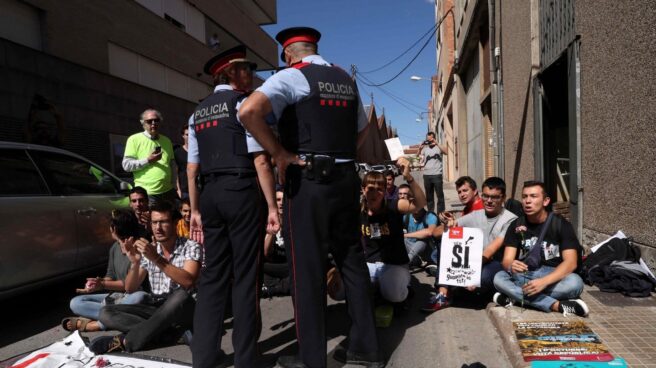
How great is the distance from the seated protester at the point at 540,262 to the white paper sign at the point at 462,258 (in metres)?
0.20

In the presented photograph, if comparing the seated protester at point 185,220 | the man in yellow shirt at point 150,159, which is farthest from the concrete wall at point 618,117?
the man in yellow shirt at point 150,159

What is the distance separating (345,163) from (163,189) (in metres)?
3.55

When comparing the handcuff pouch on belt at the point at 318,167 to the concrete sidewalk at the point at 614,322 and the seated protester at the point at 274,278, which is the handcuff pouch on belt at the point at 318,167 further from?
the seated protester at the point at 274,278

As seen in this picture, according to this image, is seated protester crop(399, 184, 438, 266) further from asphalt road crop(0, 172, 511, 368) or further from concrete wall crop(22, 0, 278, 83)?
concrete wall crop(22, 0, 278, 83)

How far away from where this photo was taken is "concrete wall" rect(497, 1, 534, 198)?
7.93 meters

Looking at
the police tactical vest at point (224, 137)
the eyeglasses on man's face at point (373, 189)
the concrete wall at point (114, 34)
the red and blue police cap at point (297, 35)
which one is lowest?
the eyeglasses on man's face at point (373, 189)

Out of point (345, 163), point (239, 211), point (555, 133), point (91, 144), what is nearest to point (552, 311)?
point (345, 163)

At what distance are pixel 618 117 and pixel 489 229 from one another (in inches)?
68.7

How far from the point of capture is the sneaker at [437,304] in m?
4.18

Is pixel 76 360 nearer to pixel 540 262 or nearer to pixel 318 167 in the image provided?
pixel 318 167

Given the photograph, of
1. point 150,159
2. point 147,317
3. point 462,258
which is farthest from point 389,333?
point 150,159

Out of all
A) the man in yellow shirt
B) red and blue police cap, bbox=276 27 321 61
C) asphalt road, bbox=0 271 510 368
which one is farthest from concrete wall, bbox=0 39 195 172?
red and blue police cap, bbox=276 27 321 61

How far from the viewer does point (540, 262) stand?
388 cm

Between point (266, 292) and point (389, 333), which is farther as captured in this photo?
point (266, 292)
